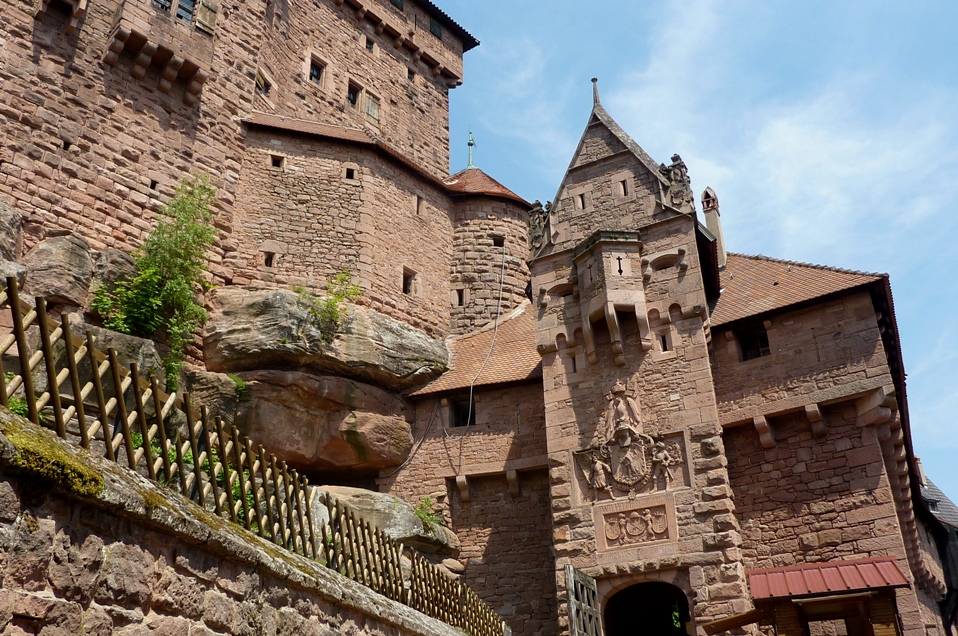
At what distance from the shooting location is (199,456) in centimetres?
520

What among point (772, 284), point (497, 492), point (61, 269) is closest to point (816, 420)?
point (772, 284)

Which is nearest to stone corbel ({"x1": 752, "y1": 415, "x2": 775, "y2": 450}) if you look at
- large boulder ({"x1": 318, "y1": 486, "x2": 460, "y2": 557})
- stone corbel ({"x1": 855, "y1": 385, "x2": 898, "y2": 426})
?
stone corbel ({"x1": 855, "y1": 385, "x2": 898, "y2": 426})

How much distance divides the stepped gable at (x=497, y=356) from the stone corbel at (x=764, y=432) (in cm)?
478

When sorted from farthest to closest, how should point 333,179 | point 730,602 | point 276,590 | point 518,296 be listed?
1. point 518,296
2. point 333,179
3. point 730,602
4. point 276,590

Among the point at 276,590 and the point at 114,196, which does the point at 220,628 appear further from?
the point at 114,196

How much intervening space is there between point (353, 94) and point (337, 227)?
8.11m

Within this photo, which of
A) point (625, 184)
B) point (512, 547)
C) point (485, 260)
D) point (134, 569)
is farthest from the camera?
point (485, 260)

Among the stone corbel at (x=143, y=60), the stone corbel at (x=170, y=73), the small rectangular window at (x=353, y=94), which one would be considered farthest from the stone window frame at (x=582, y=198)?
the small rectangular window at (x=353, y=94)

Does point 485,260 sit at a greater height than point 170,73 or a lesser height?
lesser

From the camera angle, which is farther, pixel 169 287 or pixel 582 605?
pixel 169 287

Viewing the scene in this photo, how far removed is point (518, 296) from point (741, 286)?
736cm

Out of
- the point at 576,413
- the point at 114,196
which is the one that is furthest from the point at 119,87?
the point at 576,413

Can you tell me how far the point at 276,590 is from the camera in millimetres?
5559

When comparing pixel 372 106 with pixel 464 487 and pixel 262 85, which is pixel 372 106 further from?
pixel 464 487
